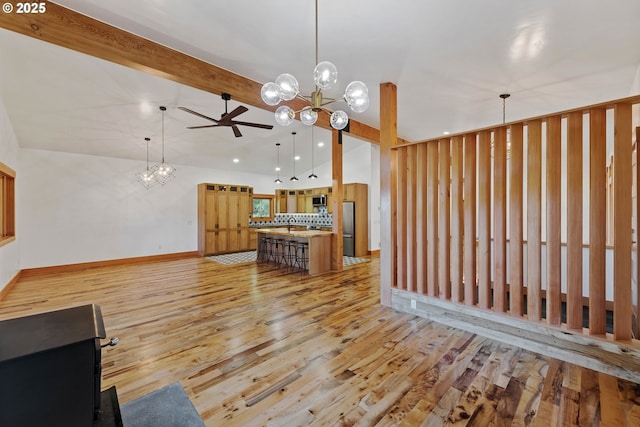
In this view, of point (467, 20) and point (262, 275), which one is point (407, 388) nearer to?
point (467, 20)

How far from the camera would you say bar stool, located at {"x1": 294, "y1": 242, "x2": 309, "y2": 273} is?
6328 mm

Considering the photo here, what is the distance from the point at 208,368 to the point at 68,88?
4.79 meters

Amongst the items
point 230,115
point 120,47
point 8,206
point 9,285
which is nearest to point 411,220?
point 230,115

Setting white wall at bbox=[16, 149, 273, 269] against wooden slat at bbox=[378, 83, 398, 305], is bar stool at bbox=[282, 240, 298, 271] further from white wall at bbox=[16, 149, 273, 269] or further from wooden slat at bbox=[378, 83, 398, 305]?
white wall at bbox=[16, 149, 273, 269]

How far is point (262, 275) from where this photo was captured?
19.1ft

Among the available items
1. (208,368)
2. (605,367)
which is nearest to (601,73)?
(605,367)

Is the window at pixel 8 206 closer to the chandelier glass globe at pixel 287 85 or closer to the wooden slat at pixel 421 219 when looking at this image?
the chandelier glass globe at pixel 287 85

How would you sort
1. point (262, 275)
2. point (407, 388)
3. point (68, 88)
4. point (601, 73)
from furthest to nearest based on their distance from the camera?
1. point (262, 275)
2. point (68, 88)
3. point (601, 73)
4. point (407, 388)

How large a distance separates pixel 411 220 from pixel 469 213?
0.75 metres

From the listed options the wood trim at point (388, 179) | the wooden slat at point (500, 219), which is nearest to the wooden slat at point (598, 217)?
the wooden slat at point (500, 219)

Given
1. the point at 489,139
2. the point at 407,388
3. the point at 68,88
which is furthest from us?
the point at 68,88

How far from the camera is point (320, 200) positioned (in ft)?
31.9

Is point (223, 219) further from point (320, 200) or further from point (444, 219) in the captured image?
point (444, 219)

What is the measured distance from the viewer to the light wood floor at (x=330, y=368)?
1.87 meters
